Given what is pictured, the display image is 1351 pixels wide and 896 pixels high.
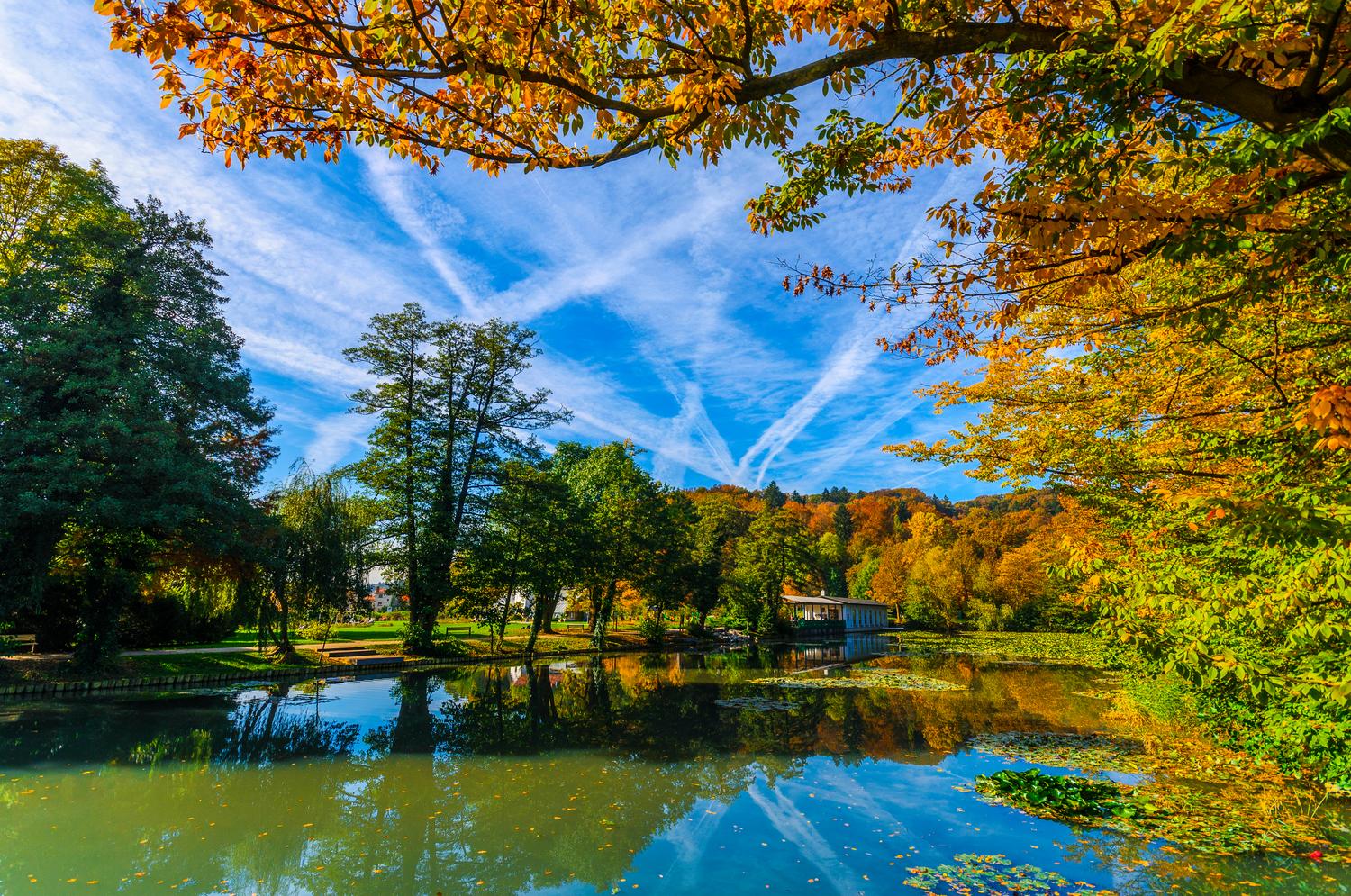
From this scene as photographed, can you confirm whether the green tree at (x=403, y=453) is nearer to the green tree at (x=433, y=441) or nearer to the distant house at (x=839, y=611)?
the green tree at (x=433, y=441)

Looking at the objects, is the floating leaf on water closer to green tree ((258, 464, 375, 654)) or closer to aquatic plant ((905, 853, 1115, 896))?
aquatic plant ((905, 853, 1115, 896))

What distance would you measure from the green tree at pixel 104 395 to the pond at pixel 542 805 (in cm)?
380

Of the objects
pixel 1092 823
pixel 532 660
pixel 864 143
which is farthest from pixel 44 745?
pixel 532 660

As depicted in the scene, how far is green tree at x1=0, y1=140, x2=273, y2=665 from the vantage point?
42.3ft

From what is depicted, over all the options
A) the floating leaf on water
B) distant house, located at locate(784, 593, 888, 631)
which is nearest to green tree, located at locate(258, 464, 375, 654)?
the floating leaf on water

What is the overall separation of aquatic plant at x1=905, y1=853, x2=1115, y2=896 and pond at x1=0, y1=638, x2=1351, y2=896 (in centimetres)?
3

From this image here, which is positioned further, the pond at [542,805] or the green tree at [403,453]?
the green tree at [403,453]

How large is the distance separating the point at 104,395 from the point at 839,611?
51.8 metres

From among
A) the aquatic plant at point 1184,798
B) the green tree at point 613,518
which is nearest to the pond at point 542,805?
the aquatic plant at point 1184,798

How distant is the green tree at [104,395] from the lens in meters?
12.9

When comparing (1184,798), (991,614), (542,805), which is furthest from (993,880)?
(991,614)

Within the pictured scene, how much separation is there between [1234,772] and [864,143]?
959cm

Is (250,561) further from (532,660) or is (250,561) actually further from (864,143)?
(864,143)

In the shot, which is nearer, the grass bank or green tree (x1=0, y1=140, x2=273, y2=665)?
green tree (x1=0, y1=140, x2=273, y2=665)
